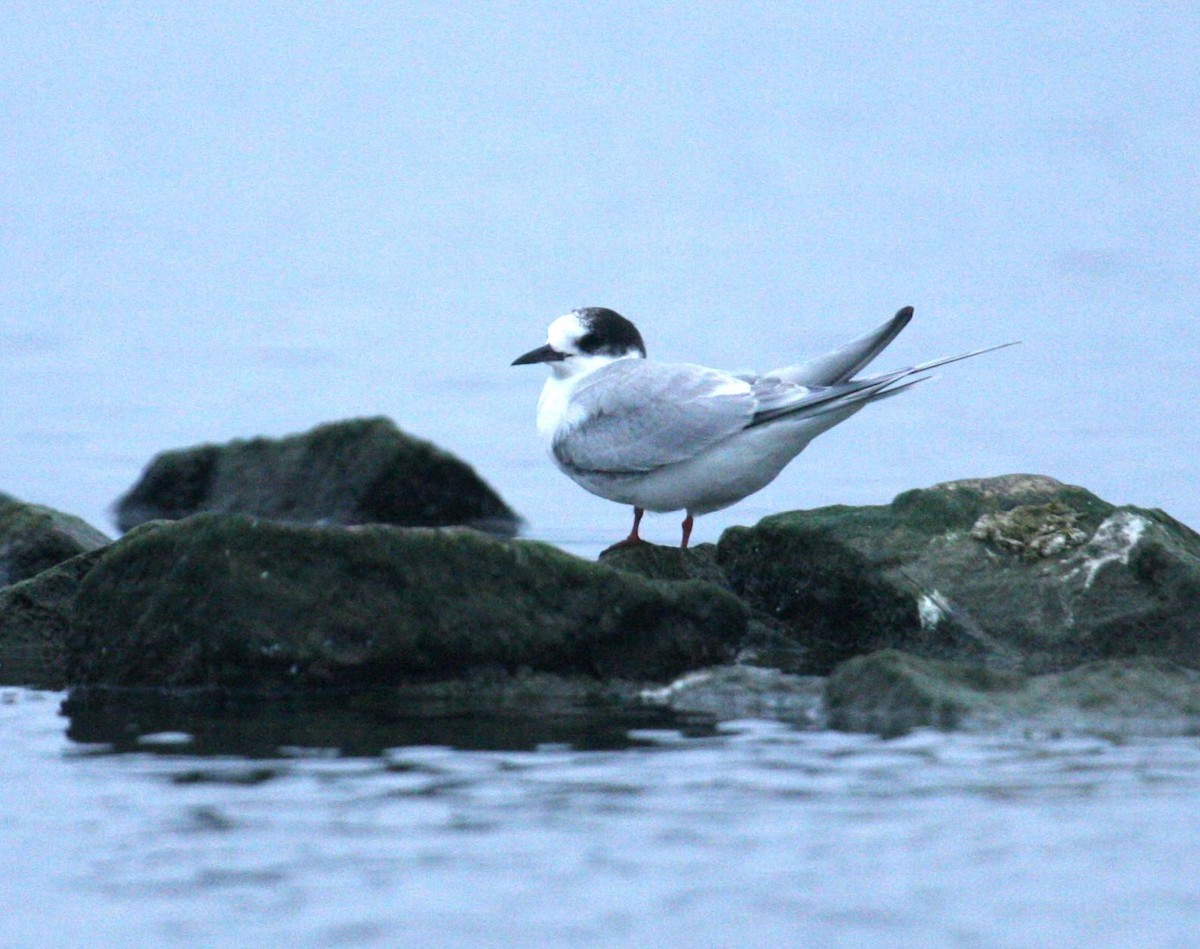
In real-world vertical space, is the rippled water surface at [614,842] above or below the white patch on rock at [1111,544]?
below

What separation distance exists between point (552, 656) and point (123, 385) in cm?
1434

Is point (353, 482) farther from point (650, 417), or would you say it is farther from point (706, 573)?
point (706, 573)

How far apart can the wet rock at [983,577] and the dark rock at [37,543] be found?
294 centimetres

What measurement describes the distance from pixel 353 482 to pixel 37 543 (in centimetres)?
360

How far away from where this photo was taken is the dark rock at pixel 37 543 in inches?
371

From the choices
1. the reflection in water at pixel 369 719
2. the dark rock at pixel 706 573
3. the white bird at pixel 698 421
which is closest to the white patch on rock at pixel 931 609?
the dark rock at pixel 706 573

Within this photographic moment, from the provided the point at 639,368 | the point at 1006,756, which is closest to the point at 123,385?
the point at 639,368

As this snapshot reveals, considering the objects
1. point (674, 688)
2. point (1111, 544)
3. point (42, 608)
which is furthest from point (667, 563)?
point (42, 608)

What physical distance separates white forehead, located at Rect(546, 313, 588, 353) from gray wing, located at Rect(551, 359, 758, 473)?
0.44 meters

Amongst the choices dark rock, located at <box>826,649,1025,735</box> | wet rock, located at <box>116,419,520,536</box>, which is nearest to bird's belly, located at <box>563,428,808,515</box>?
dark rock, located at <box>826,649,1025,735</box>

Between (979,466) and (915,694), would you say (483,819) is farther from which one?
(979,466)

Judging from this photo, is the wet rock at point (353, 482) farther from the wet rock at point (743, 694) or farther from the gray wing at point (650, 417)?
the wet rock at point (743, 694)

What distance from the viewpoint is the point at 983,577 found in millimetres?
8047

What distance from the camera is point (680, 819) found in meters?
5.60
